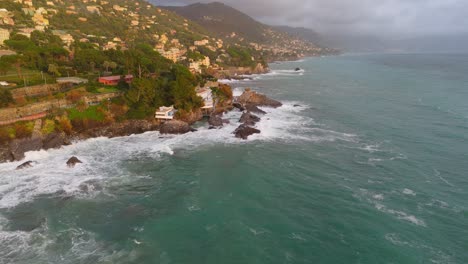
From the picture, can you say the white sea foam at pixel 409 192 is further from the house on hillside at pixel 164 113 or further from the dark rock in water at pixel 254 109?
the house on hillside at pixel 164 113

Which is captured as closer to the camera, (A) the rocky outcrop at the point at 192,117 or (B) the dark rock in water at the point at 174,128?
(B) the dark rock in water at the point at 174,128

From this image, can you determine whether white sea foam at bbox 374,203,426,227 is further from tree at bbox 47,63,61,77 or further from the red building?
tree at bbox 47,63,61,77

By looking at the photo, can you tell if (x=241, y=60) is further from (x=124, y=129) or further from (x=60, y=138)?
(x=60, y=138)

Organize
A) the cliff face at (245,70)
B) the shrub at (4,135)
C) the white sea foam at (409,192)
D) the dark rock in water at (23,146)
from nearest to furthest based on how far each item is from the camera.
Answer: the white sea foam at (409,192), the dark rock in water at (23,146), the shrub at (4,135), the cliff face at (245,70)

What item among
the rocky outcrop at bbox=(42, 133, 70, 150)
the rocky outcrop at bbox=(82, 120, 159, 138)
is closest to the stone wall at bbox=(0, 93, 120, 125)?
the rocky outcrop at bbox=(42, 133, 70, 150)

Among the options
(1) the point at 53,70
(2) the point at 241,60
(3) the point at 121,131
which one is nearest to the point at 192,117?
(3) the point at 121,131

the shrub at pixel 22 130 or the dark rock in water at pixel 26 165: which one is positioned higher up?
the shrub at pixel 22 130

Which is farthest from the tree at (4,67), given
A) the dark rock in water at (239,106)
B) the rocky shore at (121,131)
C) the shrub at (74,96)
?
the dark rock in water at (239,106)

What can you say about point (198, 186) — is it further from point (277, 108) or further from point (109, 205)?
point (277, 108)
